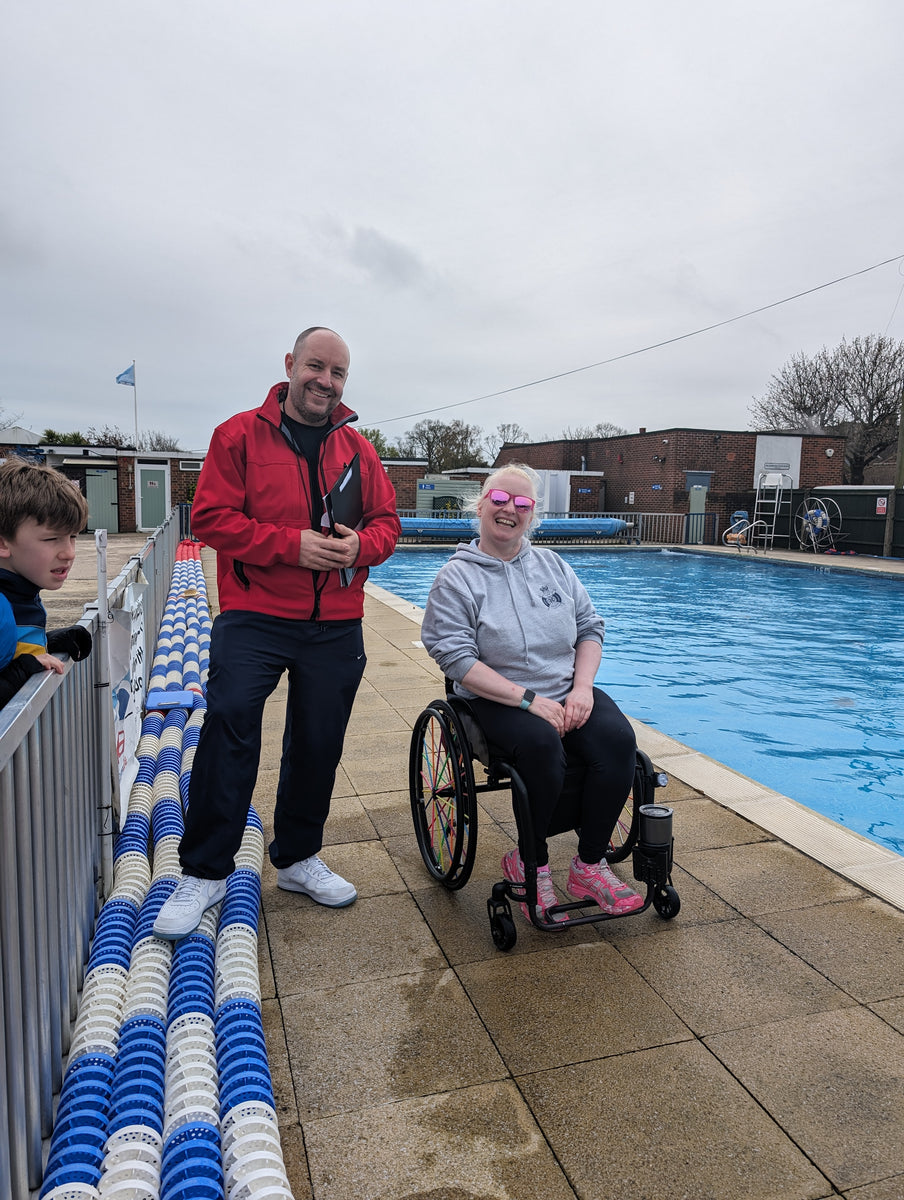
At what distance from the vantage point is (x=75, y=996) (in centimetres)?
Answer: 194

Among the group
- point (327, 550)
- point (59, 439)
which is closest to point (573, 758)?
point (327, 550)

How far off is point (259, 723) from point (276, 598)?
38cm

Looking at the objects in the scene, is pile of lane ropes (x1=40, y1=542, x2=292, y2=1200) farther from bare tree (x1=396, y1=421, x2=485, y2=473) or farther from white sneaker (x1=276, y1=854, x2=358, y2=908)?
bare tree (x1=396, y1=421, x2=485, y2=473)

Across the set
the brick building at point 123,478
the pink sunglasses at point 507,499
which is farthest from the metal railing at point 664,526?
the pink sunglasses at point 507,499

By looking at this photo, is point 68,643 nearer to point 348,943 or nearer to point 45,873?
point 45,873

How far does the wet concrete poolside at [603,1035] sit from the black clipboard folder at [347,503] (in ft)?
3.74

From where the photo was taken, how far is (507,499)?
8.65 feet

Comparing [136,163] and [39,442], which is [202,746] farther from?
[39,442]

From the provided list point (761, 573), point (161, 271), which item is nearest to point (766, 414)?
point (761, 573)

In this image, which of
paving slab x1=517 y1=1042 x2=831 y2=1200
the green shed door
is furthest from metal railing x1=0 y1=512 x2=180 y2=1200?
the green shed door

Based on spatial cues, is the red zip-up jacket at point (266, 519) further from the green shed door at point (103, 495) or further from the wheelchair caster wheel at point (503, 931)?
the green shed door at point (103, 495)

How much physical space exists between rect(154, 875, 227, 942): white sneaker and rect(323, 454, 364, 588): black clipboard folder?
0.98 meters

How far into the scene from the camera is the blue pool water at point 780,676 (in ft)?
19.3

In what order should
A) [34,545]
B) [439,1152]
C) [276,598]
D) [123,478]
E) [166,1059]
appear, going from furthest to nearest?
[123,478]
[276,598]
[34,545]
[166,1059]
[439,1152]
